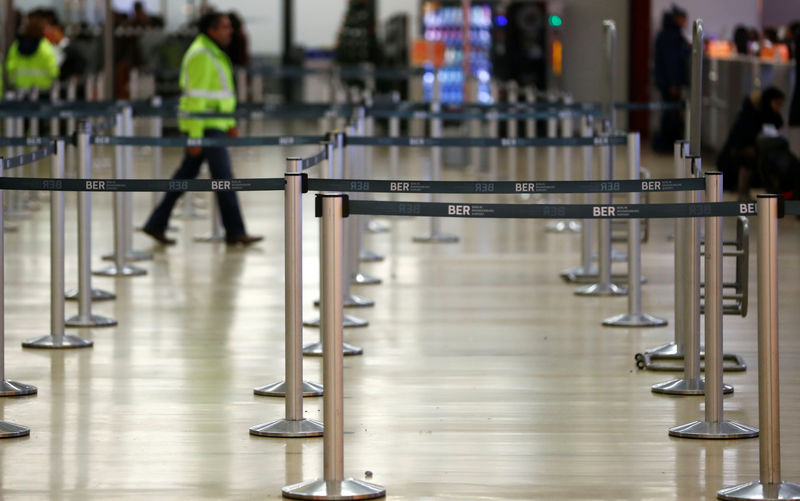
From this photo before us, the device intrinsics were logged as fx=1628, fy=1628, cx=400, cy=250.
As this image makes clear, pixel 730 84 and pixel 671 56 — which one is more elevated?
pixel 671 56

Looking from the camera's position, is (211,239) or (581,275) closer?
(581,275)

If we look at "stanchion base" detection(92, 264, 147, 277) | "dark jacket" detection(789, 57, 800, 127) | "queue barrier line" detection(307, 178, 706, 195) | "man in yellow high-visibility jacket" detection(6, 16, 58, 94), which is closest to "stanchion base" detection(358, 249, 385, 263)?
"stanchion base" detection(92, 264, 147, 277)

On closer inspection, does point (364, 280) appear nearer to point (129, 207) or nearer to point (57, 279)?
point (129, 207)

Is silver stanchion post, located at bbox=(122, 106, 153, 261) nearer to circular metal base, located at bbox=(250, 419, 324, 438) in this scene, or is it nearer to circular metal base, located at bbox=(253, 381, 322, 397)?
circular metal base, located at bbox=(253, 381, 322, 397)

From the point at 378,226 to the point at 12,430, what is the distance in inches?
306

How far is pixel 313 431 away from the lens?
615 cm

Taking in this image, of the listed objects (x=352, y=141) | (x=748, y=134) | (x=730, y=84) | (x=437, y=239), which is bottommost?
(x=437, y=239)

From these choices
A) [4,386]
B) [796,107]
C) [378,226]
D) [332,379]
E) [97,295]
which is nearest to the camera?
[332,379]

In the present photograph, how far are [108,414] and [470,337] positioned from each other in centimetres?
245

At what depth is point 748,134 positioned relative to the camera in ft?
48.8

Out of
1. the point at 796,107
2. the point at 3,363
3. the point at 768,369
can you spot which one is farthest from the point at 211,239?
the point at 768,369

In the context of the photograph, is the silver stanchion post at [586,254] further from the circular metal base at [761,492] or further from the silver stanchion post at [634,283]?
the circular metal base at [761,492]

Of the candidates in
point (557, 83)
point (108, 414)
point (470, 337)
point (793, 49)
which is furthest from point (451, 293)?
point (557, 83)

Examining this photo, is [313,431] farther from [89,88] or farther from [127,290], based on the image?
[89,88]
